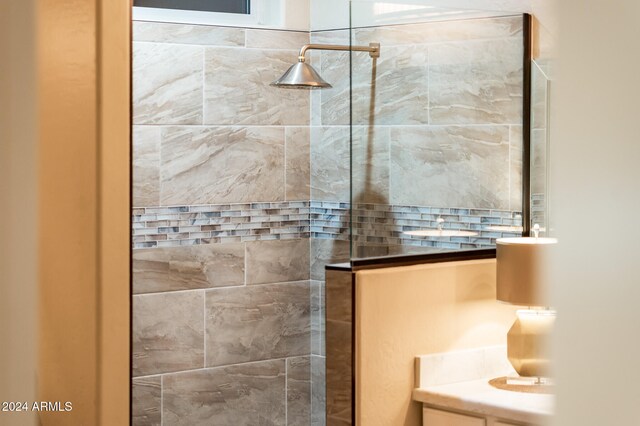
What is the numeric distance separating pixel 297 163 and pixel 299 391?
0.96 metres

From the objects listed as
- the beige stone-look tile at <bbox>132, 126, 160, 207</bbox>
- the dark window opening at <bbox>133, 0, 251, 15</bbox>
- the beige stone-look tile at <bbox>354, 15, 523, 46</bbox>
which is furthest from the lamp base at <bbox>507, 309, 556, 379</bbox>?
the dark window opening at <bbox>133, 0, 251, 15</bbox>

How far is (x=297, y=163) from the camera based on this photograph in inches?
139

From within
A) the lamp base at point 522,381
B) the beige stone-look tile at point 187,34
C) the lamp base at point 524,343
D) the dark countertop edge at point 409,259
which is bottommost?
the lamp base at point 522,381

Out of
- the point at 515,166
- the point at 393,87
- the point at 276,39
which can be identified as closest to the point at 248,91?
the point at 276,39

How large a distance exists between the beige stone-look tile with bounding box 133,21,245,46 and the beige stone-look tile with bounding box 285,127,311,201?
17.1 inches

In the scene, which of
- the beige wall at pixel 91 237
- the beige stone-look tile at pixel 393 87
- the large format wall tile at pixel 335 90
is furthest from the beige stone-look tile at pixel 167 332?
the beige wall at pixel 91 237

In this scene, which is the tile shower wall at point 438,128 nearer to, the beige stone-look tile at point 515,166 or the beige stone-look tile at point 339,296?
the beige stone-look tile at point 515,166

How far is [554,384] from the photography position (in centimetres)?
13

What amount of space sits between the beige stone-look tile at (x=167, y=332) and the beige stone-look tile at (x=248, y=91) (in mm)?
705

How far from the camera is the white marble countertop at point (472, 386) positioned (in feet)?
7.86

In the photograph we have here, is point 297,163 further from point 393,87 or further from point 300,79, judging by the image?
point 393,87

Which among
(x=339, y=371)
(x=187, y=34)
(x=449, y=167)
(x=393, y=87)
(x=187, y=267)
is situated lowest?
(x=339, y=371)

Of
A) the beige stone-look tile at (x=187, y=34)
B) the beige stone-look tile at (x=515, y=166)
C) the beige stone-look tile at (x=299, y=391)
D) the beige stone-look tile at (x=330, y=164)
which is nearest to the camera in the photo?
the beige stone-look tile at (x=515, y=166)

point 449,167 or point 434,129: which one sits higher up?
point 434,129
